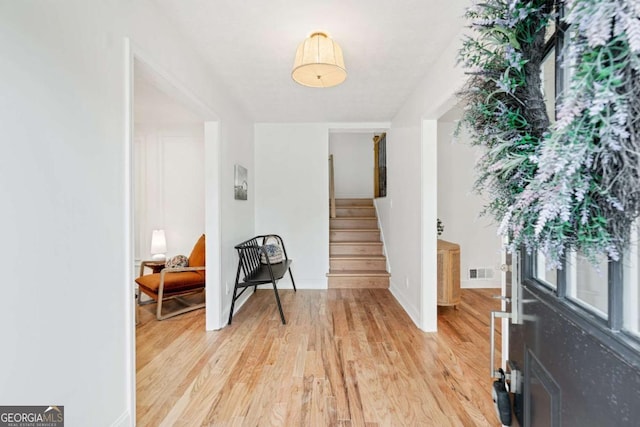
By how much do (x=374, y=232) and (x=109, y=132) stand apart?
432cm

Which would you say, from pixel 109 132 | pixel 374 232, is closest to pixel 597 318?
pixel 109 132

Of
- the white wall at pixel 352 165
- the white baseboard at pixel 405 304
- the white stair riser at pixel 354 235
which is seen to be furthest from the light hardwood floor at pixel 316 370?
the white wall at pixel 352 165

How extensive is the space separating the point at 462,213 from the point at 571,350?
13.4ft

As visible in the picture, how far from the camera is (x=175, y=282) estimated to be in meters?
3.39

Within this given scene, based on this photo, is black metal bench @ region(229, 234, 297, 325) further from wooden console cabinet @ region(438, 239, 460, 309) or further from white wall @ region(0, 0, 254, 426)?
wooden console cabinet @ region(438, 239, 460, 309)

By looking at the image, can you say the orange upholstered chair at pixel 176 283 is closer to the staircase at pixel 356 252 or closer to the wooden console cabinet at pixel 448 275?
the staircase at pixel 356 252

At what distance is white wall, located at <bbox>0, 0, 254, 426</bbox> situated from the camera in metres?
1.01

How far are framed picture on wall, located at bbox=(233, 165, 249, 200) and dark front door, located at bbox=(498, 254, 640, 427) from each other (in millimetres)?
3045

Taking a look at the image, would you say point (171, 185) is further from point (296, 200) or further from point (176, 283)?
point (296, 200)

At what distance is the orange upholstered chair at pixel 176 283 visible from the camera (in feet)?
10.8

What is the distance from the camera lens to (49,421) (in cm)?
114

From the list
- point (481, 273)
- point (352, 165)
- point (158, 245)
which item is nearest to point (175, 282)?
point (158, 245)

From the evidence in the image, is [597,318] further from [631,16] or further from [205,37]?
[205,37]

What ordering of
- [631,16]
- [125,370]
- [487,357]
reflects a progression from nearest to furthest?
[631,16] < [125,370] < [487,357]
